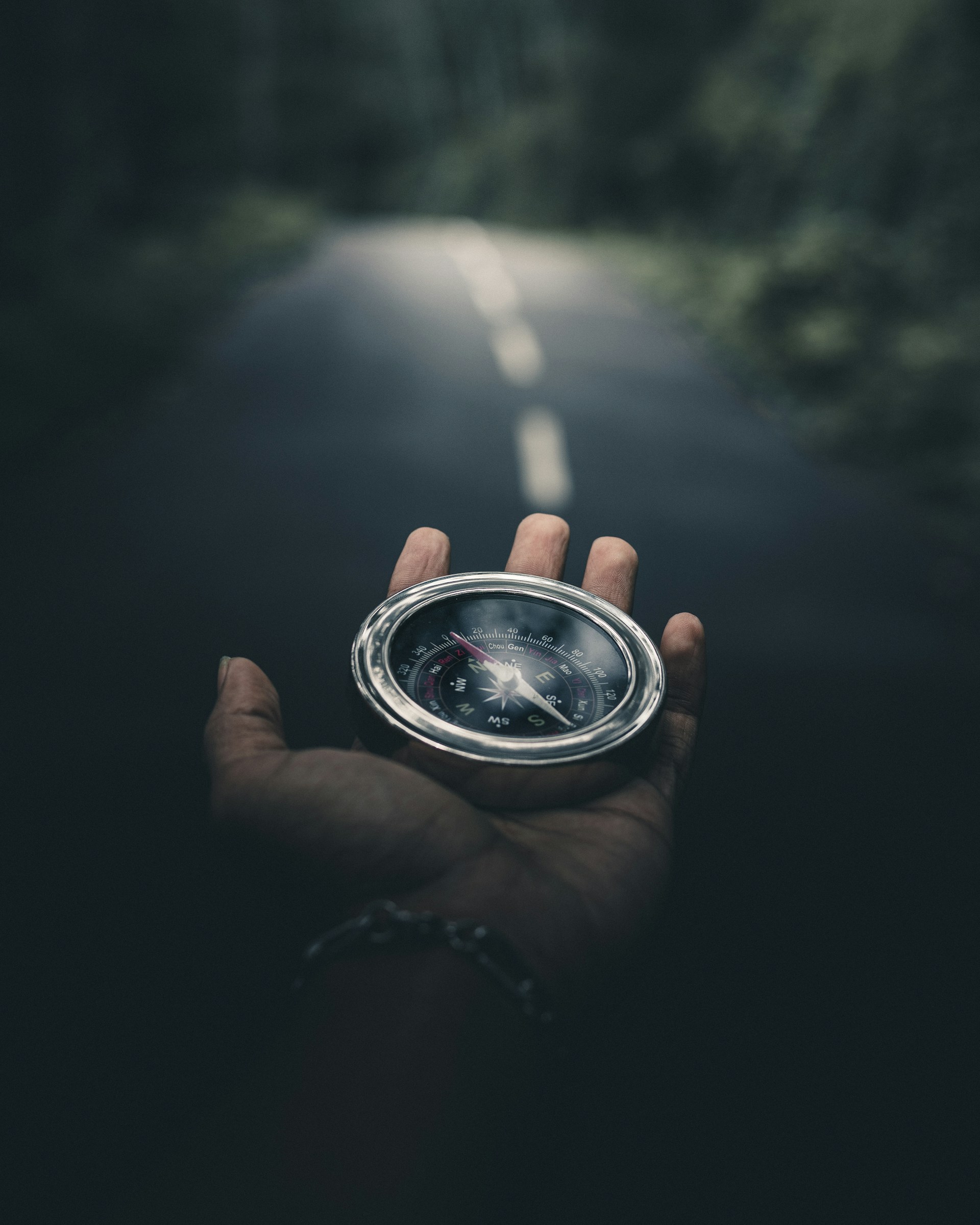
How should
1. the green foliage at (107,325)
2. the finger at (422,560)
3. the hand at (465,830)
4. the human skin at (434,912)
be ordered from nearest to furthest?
the human skin at (434,912), the hand at (465,830), the finger at (422,560), the green foliage at (107,325)

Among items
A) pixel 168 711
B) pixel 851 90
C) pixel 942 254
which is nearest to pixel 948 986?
pixel 168 711

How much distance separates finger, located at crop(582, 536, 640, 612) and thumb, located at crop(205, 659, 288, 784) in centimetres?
119

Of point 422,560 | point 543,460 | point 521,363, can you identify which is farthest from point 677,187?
point 422,560

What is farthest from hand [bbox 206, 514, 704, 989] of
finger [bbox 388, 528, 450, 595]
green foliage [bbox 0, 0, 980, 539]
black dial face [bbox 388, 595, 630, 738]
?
green foliage [bbox 0, 0, 980, 539]

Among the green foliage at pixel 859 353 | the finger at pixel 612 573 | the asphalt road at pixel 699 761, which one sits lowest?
the asphalt road at pixel 699 761

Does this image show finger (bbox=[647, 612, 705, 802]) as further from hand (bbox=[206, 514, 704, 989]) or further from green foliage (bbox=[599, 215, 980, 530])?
green foliage (bbox=[599, 215, 980, 530])

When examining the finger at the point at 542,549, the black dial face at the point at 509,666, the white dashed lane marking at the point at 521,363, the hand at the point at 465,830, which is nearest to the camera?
the hand at the point at 465,830

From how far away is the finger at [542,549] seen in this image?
2.89m

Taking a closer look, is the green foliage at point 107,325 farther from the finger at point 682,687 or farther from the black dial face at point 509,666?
the finger at point 682,687

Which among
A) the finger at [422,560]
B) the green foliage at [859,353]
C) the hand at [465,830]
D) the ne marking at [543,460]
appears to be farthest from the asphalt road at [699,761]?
the finger at [422,560]

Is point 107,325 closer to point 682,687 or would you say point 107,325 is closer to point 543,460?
point 543,460

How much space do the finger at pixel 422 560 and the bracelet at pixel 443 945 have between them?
127 cm

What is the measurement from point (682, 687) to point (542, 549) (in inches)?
30.1

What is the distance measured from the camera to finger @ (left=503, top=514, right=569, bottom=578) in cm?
289
